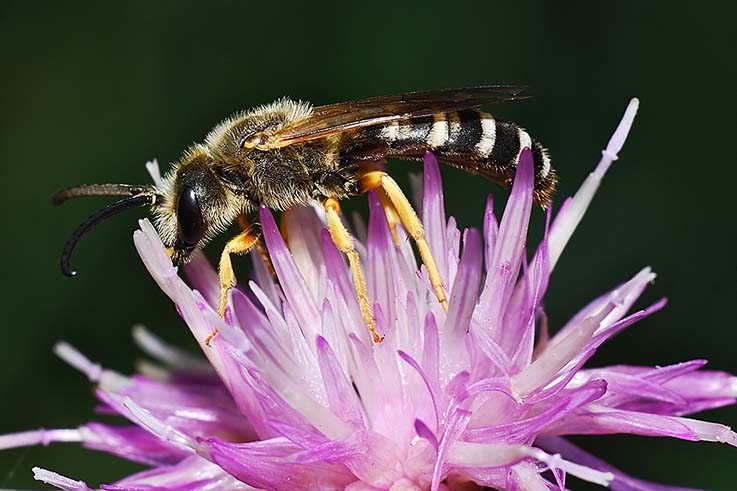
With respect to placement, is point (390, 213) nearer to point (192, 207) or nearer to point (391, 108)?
point (391, 108)

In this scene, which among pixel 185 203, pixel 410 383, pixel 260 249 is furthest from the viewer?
pixel 260 249

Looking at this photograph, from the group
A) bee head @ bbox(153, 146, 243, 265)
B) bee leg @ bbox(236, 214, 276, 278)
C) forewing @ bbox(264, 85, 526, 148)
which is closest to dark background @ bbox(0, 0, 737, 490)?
bee leg @ bbox(236, 214, 276, 278)

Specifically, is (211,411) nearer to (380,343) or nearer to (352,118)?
(380,343)

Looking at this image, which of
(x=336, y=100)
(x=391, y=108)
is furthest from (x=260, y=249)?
(x=336, y=100)

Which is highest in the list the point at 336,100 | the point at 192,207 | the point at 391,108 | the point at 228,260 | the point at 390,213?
the point at 336,100

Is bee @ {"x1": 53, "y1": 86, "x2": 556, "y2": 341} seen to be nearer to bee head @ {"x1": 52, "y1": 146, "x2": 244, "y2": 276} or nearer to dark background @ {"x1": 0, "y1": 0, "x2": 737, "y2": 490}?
bee head @ {"x1": 52, "y1": 146, "x2": 244, "y2": 276}

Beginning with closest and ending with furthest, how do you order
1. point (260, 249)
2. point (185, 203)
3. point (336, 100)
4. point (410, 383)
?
point (410, 383) → point (185, 203) → point (260, 249) → point (336, 100)
